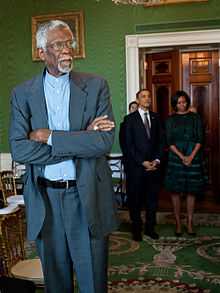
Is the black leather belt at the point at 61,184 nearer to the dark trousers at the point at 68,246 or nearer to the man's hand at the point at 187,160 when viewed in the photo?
the dark trousers at the point at 68,246

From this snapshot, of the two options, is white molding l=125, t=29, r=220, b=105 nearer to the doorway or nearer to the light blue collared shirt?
the doorway

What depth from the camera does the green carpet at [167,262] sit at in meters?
3.37

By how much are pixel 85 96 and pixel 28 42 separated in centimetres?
458

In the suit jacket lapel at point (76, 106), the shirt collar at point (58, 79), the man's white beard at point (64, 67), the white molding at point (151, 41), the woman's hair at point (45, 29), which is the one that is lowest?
the suit jacket lapel at point (76, 106)

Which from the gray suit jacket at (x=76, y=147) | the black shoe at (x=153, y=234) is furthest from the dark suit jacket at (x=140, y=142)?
the gray suit jacket at (x=76, y=147)

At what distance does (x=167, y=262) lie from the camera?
389 centimetres

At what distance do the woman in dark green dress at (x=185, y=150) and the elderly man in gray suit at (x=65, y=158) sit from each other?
2.44 m

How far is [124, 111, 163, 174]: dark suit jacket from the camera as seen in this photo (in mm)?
4500

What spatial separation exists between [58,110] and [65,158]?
25 cm

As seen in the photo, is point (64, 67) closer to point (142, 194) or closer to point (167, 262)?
point (167, 262)

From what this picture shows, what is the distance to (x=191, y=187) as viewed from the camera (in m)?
4.56

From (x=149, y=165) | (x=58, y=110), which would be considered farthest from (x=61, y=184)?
(x=149, y=165)

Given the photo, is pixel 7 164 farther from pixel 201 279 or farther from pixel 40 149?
pixel 40 149

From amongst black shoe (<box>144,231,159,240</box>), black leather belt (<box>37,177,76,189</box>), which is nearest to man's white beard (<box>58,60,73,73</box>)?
black leather belt (<box>37,177,76,189</box>)
